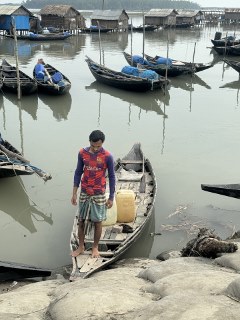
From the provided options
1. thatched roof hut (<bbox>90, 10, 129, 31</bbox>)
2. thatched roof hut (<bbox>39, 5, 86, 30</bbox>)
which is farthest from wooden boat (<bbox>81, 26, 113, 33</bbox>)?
thatched roof hut (<bbox>39, 5, 86, 30</bbox>)

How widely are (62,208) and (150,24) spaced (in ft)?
145

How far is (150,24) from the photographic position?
157 feet

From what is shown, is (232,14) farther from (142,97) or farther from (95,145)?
(95,145)

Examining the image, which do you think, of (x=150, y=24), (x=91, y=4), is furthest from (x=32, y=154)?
(x=91, y=4)

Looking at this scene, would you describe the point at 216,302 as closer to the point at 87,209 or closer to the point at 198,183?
the point at 87,209

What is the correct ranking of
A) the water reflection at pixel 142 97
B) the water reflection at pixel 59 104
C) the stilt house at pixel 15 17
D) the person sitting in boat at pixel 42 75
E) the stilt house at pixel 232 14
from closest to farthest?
the water reflection at pixel 59 104, the person sitting in boat at pixel 42 75, the water reflection at pixel 142 97, the stilt house at pixel 15 17, the stilt house at pixel 232 14

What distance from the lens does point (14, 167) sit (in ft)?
24.7

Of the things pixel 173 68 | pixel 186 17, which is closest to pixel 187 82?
pixel 173 68

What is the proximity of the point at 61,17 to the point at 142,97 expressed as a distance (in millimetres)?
27014

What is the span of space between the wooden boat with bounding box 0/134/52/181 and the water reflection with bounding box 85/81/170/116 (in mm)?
8007

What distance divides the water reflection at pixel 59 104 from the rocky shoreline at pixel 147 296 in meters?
10.1

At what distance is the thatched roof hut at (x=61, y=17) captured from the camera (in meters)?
39.8

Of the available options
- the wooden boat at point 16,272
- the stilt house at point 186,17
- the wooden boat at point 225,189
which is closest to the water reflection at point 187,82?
the wooden boat at point 225,189

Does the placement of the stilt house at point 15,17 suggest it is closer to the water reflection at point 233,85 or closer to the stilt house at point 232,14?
the water reflection at point 233,85
